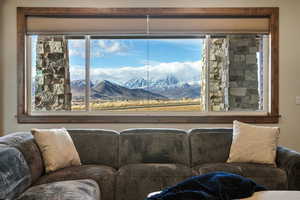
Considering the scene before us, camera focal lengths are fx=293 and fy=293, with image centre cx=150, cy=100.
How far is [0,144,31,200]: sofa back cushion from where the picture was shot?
2029 millimetres

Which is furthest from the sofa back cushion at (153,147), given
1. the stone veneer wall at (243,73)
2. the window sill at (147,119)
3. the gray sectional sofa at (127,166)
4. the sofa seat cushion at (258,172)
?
the stone veneer wall at (243,73)

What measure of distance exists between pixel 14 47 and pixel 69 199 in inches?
111

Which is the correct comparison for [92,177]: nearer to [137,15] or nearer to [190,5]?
[137,15]

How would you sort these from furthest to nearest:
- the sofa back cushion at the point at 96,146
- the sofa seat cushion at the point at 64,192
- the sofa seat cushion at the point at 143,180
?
the sofa back cushion at the point at 96,146
the sofa seat cushion at the point at 143,180
the sofa seat cushion at the point at 64,192

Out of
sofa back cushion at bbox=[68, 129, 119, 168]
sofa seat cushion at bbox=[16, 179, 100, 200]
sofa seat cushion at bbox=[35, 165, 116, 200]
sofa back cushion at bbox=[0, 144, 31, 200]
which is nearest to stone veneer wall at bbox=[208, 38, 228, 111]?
sofa back cushion at bbox=[68, 129, 119, 168]

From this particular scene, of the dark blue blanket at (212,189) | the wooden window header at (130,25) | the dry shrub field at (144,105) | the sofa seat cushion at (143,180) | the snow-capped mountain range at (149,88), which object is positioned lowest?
the sofa seat cushion at (143,180)

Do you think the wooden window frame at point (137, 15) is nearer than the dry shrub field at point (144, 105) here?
Yes

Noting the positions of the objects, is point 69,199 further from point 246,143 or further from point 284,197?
point 246,143

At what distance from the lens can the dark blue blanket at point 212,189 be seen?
1902mm

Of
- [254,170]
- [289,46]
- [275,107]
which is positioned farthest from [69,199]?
[289,46]

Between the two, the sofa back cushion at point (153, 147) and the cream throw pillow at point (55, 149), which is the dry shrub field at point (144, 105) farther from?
the cream throw pillow at point (55, 149)

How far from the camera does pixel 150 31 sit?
400cm

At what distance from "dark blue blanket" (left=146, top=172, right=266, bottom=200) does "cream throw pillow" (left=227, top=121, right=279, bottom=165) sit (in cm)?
94

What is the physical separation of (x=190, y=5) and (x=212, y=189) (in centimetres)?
276
